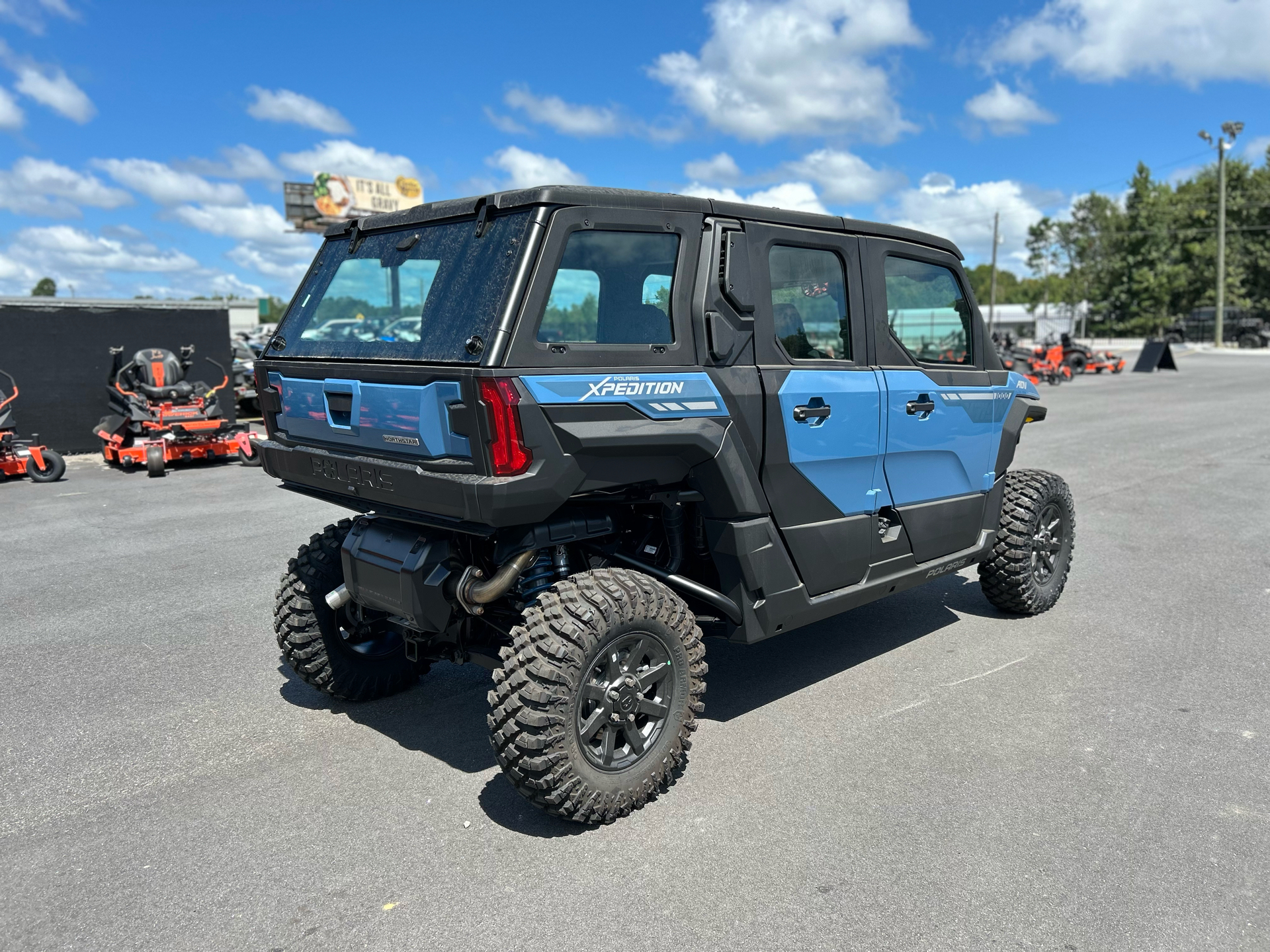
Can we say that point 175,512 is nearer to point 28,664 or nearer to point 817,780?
point 28,664

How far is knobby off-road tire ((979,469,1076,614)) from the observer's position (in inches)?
217

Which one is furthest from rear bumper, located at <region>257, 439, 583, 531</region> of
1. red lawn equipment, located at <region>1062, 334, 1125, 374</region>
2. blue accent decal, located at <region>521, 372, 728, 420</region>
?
red lawn equipment, located at <region>1062, 334, 1125, 374</region>

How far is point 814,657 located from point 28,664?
4306 millimetres

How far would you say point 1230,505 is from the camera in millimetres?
9234

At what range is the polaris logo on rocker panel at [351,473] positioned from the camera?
11.4ft

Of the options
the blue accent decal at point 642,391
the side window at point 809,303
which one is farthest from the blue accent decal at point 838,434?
the blue accent decal at point 642,391

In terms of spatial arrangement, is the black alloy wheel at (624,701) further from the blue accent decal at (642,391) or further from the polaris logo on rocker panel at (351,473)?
the polaris logo on rocker panel at (351,473)

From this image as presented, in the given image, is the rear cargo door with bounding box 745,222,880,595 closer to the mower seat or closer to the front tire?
the front tire

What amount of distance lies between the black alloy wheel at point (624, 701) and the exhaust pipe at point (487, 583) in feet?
1.45

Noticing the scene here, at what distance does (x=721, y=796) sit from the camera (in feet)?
11.9

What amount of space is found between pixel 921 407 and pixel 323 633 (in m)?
3.04

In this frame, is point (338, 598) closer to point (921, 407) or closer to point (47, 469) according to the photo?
point (921, 407)

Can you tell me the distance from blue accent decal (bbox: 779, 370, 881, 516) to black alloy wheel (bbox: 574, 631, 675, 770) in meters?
1.04

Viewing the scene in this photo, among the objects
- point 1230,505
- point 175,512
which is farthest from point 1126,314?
point 175,512
